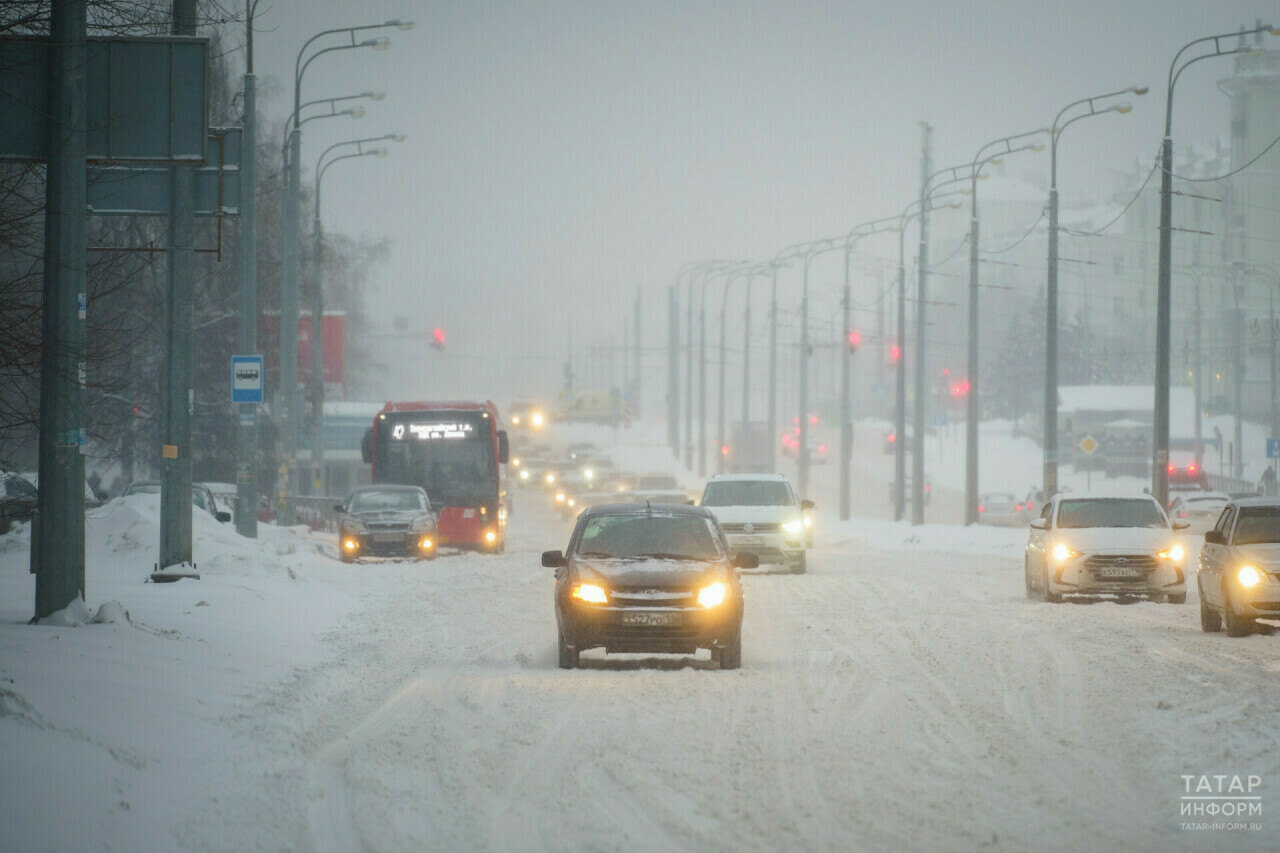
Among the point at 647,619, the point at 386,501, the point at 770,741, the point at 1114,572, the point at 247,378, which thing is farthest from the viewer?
the point at 386,501

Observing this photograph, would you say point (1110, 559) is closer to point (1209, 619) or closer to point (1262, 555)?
point (1209, 619)

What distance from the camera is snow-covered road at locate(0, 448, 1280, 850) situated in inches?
317

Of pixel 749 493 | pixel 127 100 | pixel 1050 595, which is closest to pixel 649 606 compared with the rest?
pixel 127 100

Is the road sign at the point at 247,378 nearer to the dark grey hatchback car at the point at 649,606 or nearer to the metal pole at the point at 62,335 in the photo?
the metal pole at the point at 62,335

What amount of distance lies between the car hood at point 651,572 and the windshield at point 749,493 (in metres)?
14.9

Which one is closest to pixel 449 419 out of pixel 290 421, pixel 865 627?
pixel 290 421

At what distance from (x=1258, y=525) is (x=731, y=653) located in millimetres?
6918

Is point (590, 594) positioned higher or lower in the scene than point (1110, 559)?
higher

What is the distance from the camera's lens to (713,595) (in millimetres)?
14297

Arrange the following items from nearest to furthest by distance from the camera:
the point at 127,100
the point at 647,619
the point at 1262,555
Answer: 1. the point at 647,619
2. the point at 127,100
3. the point at 1262,555

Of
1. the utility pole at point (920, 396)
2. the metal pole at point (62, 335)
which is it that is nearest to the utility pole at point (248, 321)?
the metal pole at point (62, 335)

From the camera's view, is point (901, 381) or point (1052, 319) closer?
point (1052, 319)

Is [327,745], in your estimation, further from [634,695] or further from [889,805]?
[889,805]

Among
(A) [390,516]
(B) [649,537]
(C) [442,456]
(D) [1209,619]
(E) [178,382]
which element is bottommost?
(D) [1209,619]
